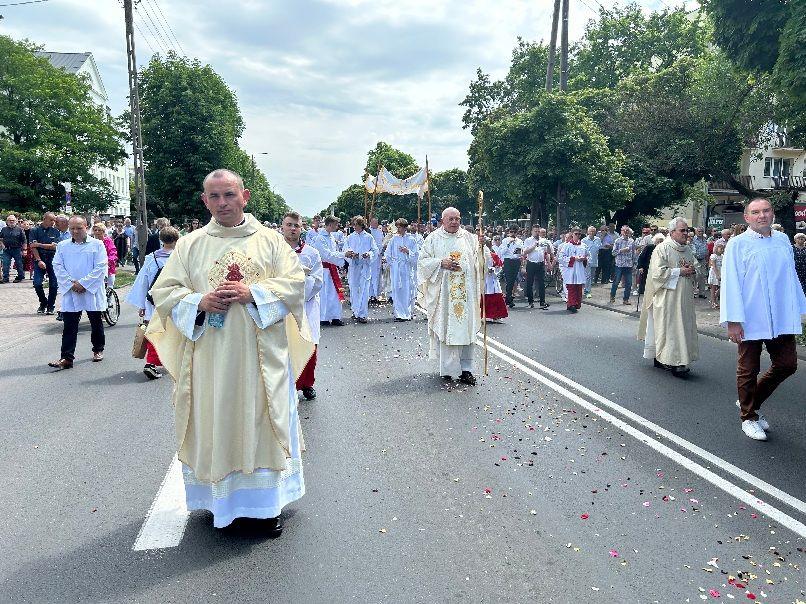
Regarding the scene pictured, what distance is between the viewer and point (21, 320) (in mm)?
14148

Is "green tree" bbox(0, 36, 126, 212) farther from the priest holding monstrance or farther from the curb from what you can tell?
the priest holding monstrance

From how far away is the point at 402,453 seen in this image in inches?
224

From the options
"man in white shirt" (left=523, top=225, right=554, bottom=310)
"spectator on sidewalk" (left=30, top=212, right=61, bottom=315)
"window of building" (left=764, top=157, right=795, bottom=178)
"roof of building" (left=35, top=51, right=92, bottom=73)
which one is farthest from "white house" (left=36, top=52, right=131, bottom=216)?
"man in white shirt" (left=523, top=225, right=554, bottom=310)

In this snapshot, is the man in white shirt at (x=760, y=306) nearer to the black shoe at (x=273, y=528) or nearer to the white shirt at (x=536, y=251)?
the black shoe at (x=273, y=528)

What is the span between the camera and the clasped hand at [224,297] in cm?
402

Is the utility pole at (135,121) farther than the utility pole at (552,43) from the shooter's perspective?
No

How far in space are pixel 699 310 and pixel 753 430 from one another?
11326 millimetres

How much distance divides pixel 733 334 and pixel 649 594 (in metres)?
3.41

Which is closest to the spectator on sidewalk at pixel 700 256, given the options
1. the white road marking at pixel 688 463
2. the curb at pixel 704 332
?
the curb at pixel 704 332

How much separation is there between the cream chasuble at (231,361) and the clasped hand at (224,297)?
6 cm

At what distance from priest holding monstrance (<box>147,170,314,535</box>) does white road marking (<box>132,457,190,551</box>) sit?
17 centimetres

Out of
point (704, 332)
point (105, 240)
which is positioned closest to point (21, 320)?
point (105, 240)

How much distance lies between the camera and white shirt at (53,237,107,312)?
9430mm

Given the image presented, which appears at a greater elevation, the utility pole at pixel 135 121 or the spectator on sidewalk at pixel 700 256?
the utility pole at pixel 135 121
